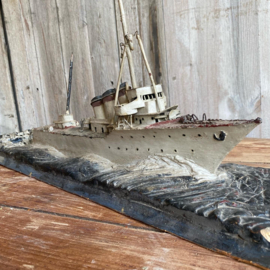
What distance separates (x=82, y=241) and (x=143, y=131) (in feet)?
3.44

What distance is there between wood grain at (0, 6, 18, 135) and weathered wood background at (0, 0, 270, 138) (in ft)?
0.05

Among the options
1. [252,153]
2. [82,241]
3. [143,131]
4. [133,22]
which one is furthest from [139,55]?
[82,241]

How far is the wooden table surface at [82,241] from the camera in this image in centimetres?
139

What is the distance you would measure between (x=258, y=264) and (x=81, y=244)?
951 mm

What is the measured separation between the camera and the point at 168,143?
87.7 inches

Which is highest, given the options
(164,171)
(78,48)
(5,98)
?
(78,48)

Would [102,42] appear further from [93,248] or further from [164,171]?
[93,248]

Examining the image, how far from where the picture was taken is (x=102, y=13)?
392 cm

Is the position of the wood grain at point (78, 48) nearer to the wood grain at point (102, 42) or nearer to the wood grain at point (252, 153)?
the wood grain at point (102, 42)

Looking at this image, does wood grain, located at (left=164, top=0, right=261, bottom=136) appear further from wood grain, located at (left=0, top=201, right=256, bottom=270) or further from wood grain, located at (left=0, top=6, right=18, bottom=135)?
wood grain, located at (left=0, top=6, right=18, bottom=135)

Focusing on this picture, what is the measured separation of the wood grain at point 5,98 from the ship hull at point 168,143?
2.42 m

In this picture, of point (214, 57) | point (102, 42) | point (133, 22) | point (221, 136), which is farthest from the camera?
point (102, 42)

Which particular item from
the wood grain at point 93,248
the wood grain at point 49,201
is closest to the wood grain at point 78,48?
the wood grain at point 49,201

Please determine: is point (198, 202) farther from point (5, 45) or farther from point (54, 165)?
point (5, 45)
